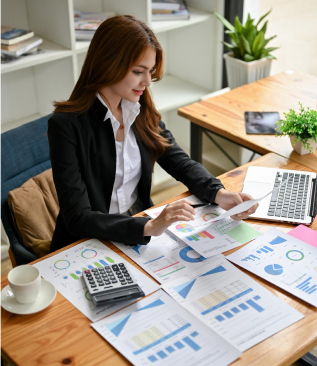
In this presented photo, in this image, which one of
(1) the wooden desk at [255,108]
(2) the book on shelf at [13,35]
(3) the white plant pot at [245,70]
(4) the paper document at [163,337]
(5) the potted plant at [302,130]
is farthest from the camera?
(3) the white plant pot at [245,70]

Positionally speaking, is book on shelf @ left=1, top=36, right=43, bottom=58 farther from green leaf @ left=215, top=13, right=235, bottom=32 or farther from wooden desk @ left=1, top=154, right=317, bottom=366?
wooden desk @ left=1, top=154, right=317, bottom=366

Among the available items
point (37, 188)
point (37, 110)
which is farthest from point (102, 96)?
point (37, 110)

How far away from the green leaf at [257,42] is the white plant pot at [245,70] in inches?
2.5

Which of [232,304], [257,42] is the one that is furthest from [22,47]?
[232,304]

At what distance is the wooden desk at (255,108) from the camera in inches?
81.6

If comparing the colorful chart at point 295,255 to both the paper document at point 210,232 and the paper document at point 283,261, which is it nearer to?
the paper document at point 283,261

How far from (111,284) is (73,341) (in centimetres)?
18

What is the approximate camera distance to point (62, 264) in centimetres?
143

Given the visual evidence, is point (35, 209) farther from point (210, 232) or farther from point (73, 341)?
point (73, 341)

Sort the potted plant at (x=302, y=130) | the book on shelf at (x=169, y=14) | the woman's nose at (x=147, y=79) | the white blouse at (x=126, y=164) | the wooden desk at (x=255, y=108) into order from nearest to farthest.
Result: the woman's nose at (x=147, y=79)
the white blouse at (x=126, y=164)
the potted plant at (x=302, y=130)
the wooden desk at (x=255, y=108)
the book on shelf at (x=169, y=14)

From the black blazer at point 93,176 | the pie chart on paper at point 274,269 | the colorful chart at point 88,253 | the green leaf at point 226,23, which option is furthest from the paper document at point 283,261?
the green leaf at point 226,23

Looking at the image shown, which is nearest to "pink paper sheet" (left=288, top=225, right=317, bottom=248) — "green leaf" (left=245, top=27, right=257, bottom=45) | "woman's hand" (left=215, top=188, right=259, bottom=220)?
"woman's hand" (left=215, top=188, right=259, bottom=220)

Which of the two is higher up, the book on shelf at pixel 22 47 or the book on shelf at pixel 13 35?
the book on shelf at pixel 13 35

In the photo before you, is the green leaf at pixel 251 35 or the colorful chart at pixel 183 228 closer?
the colorful chart at pixel 183 228
